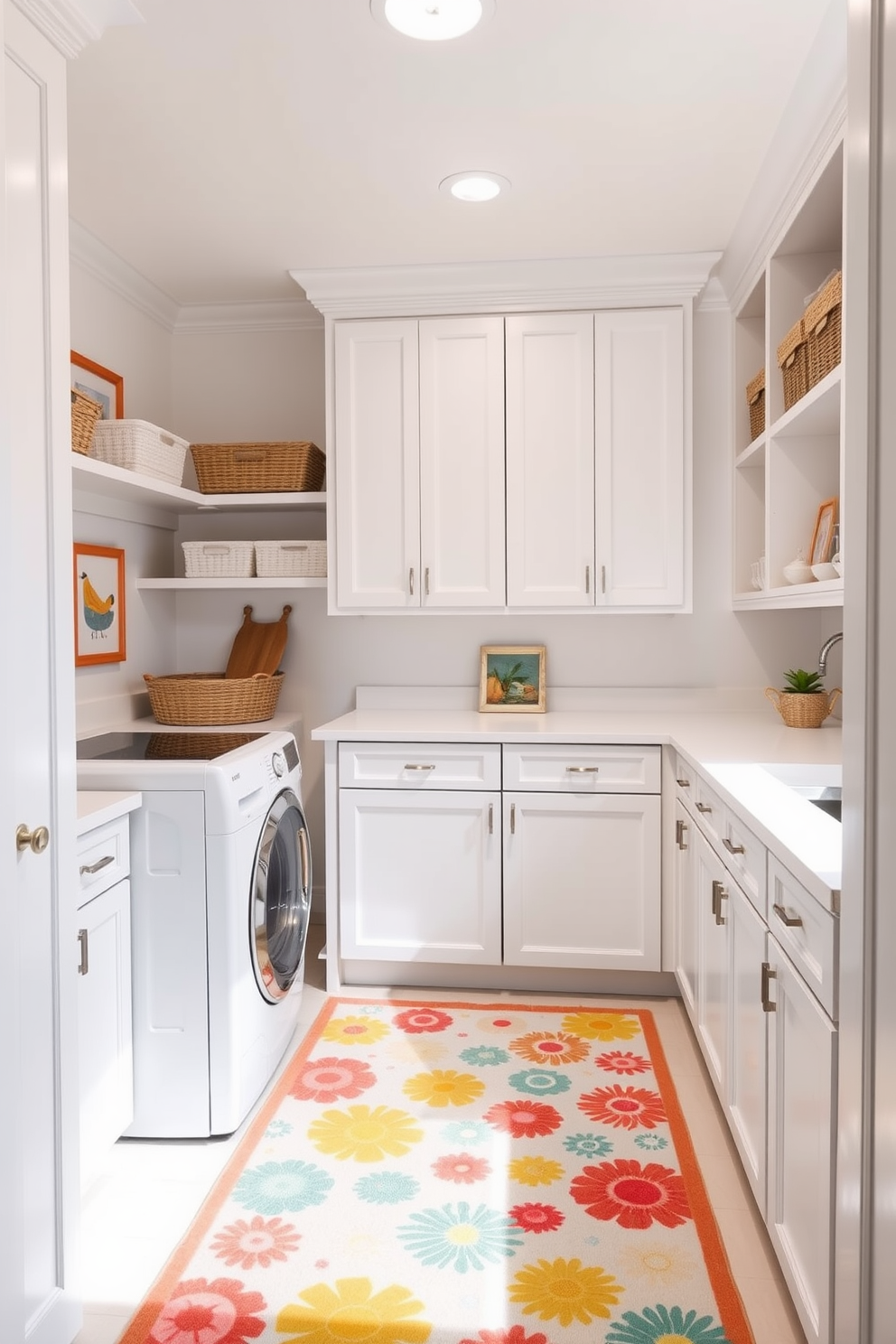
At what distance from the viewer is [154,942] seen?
2271 millimetres

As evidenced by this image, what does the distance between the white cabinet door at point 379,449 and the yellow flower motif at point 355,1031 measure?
4.62 feet

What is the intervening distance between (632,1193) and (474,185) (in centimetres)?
256

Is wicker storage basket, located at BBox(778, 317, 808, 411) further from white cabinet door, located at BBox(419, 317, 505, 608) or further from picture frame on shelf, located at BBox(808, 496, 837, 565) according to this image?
white cabinet door, located at BBox(419, 317, 505, 608)

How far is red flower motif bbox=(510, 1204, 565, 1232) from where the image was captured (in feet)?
6.40

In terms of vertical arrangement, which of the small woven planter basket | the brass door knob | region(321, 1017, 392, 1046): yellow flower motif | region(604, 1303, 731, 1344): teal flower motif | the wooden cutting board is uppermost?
the wooden cutting board

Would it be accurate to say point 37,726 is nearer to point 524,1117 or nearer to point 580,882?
point 524,1117

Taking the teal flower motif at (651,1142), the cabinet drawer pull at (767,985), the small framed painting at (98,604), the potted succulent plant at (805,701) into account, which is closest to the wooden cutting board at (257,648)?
the small framed painting at (98,604)

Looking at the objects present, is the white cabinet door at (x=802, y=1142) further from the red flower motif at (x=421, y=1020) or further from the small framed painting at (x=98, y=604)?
the small framed painting at (x=98, y=604)

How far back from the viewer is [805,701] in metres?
3.05

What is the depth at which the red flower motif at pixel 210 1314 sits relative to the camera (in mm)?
1647

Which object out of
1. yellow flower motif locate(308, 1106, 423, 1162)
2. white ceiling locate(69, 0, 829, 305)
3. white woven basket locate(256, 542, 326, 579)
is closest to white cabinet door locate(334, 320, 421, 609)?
white woven basket locate(256, 542, 326, 579)

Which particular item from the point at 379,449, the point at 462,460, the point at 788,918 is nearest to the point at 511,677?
the point at 462,460

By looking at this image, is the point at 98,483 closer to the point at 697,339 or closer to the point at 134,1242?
the point at 134,1242

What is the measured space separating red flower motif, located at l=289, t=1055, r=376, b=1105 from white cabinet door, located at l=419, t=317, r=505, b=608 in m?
1.54
